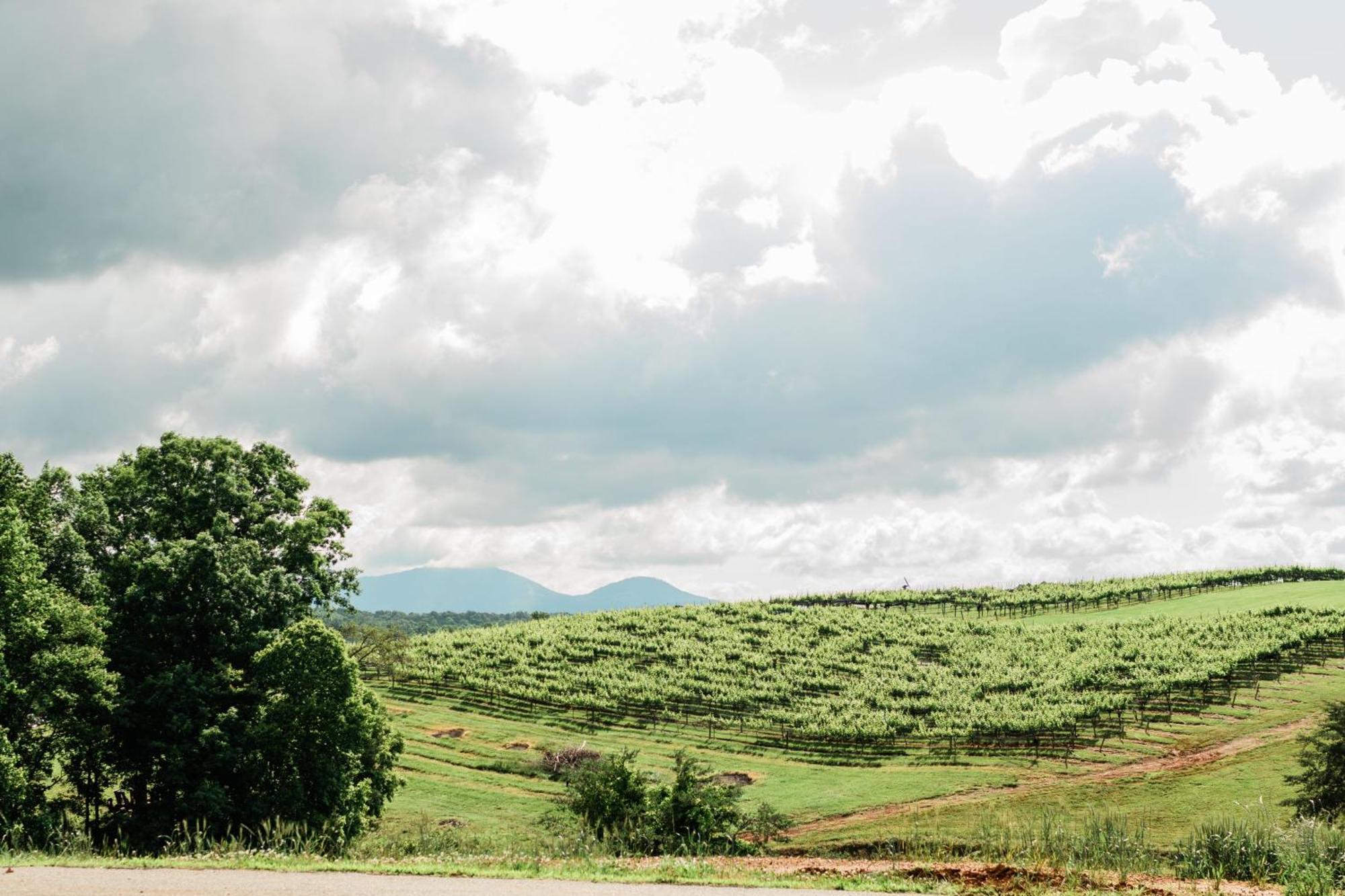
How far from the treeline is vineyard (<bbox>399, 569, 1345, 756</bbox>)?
33418 mm

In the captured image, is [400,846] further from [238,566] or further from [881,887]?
[238,566]

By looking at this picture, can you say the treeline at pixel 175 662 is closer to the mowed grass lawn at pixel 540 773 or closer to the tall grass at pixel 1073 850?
the mowed grass lawn at pixel 540 773

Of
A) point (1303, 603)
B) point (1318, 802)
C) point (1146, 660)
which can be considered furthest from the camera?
point (1303, 603)

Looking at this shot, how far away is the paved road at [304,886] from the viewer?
1570 centimetres

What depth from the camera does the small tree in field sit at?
36438mm

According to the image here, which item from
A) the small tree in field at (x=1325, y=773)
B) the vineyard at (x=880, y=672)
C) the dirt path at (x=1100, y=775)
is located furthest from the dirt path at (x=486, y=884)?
the vineyard at (x=880, y=672)

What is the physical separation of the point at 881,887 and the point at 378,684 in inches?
2401

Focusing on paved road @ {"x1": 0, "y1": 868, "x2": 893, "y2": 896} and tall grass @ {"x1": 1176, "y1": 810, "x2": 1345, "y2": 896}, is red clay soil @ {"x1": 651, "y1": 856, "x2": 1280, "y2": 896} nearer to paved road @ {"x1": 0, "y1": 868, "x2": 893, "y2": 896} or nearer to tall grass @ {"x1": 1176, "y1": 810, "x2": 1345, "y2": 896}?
tall grass @ {"x1": 1176, "y1": 810, "x2": 1345, "y2": 896}

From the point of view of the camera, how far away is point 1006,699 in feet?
206

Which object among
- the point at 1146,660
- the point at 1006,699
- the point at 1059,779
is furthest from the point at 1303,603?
the point at 1059,779

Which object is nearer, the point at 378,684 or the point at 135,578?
the point at 135,578

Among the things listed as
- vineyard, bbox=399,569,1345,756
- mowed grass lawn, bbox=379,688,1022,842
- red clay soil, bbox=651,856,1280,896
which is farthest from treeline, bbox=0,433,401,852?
vineyard, bbox=399,569,1345,756

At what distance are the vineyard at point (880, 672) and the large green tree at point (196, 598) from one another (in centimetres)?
3303

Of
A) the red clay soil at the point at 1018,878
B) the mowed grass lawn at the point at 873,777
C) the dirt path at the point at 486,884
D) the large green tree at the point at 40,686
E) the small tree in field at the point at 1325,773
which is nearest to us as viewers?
the dirt path at the point at 486,884
